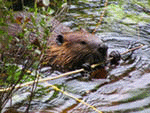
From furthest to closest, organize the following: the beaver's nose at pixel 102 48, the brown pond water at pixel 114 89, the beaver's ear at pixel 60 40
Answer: the beaver's ear at pixel 60 40 → the beaver's nose at pixel 102 48 → the brown pond water at pixel 114 89

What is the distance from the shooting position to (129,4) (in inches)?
245

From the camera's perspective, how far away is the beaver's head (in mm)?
3443

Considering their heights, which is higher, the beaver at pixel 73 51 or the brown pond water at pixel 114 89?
the beaver at pixel 73 51

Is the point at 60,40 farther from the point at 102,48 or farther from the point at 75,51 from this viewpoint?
the point at 102,48

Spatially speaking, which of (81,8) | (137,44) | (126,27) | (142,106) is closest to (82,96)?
(142,106)

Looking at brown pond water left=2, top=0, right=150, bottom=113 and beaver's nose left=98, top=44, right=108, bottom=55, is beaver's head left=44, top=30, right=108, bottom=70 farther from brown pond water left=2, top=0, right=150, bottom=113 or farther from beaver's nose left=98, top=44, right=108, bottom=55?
brown pond water left=2, top=0, right=150, bottom=113

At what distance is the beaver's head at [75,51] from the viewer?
3443 mm

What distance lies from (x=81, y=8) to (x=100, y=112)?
12.3 ft

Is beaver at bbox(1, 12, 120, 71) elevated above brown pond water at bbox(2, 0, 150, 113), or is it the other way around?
beaver at bbox(1, 12, 120, 71)

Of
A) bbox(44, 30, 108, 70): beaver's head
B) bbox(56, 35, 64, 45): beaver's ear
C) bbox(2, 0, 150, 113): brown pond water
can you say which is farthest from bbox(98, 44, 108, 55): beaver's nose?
bbox(56, 35, 64, 45): beaver's ear

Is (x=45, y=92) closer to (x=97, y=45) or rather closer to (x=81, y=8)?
(x=97, y=45)

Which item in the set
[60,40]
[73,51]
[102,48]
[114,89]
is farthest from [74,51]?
[114,89]

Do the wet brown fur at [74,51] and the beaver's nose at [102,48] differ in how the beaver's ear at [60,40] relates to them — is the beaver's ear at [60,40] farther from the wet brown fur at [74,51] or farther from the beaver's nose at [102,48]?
the beaver's nose at [102,48]

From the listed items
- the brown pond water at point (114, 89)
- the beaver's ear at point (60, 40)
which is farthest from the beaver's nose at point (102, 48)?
the beaver's ear at point (60, 40)
